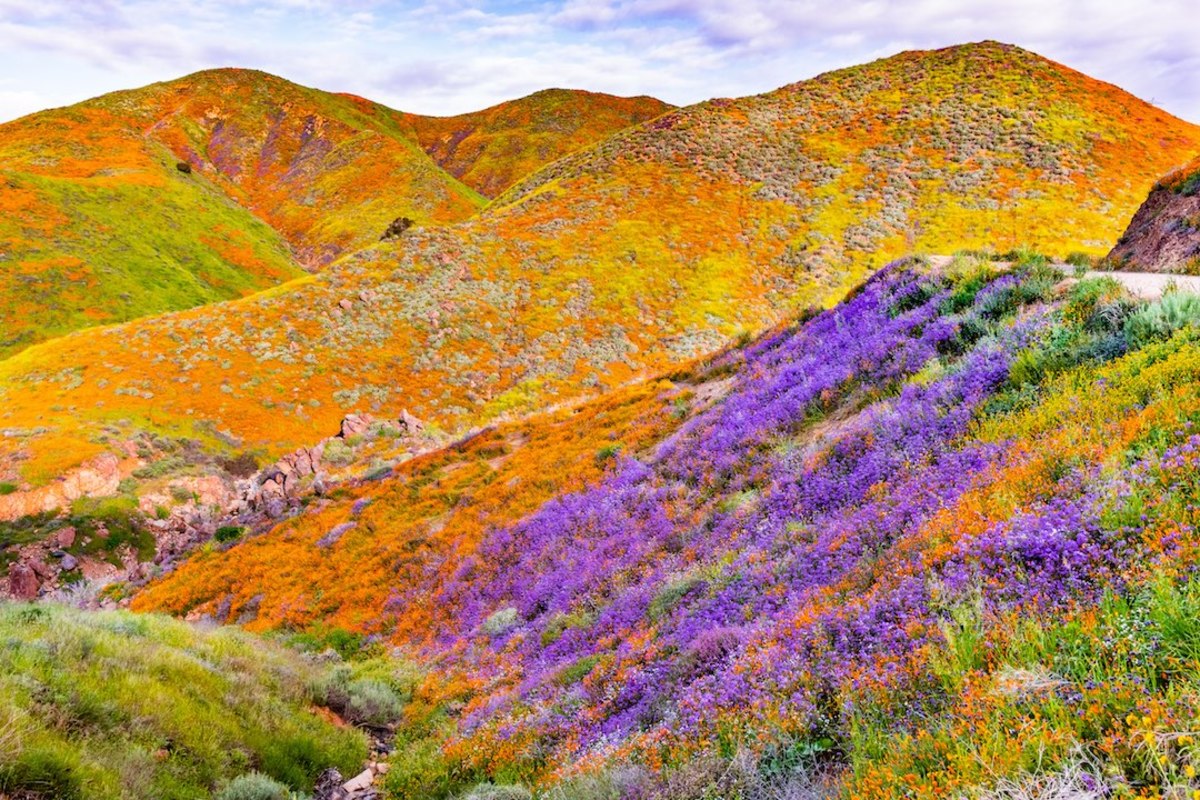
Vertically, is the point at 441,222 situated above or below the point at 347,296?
above

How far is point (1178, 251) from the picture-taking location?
41.0 ft

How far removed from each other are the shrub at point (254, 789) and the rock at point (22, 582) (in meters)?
27.7

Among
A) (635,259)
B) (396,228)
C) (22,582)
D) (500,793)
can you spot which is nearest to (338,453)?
(22,582)

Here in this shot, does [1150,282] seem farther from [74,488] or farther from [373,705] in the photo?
[74,488]

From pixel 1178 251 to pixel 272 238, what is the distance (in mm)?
113729

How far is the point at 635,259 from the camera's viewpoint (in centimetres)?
4644

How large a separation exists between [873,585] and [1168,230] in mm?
14447

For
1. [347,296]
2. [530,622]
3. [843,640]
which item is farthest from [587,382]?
[843,640]

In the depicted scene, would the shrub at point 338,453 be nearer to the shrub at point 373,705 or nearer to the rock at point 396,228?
the shrub at point 373,705

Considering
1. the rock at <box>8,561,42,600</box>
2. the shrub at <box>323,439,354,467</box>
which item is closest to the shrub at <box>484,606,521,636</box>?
the shrub at <box>323,439,354,467</box>

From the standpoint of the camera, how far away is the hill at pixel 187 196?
213ft

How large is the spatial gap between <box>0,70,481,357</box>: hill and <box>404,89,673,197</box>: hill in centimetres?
1715

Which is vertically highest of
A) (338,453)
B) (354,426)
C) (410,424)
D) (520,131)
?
(520,131)

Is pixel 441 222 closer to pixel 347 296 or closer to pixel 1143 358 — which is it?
pixel 347 296
